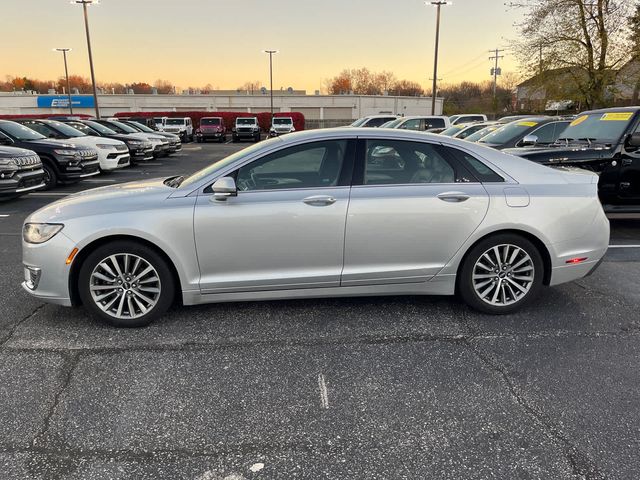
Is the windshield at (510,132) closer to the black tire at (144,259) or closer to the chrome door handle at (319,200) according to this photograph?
the chrome door handle at (319,200)

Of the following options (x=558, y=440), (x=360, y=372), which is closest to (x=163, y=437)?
(x=360, y=372)

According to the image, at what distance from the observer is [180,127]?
1347 inches

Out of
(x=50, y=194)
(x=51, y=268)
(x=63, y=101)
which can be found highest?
(x=63, y=101)

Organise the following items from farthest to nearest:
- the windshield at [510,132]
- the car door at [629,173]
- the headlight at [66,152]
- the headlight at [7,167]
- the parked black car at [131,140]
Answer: the parked black car at [131,140], the headlight at [66,152], the windshield at [510,132], the headlight at [7,167], the car door at [629,173]

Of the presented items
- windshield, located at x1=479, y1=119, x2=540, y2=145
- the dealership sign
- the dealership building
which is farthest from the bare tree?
the dealership sign

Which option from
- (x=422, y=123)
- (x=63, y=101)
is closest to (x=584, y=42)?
(x=422, y=123)

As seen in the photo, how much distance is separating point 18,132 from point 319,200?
10.7 meters

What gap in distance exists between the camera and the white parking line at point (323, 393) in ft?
9.06

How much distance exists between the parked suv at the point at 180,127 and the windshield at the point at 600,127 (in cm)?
3039

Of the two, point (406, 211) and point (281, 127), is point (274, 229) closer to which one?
point (406, 211)

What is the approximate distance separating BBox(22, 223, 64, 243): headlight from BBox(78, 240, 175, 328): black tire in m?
0.31

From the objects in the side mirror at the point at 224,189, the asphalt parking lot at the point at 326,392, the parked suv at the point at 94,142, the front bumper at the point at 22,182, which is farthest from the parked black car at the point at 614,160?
the parked suv at the point at 94,142

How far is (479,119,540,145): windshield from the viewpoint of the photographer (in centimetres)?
955

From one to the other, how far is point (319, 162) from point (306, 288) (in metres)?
1.04
